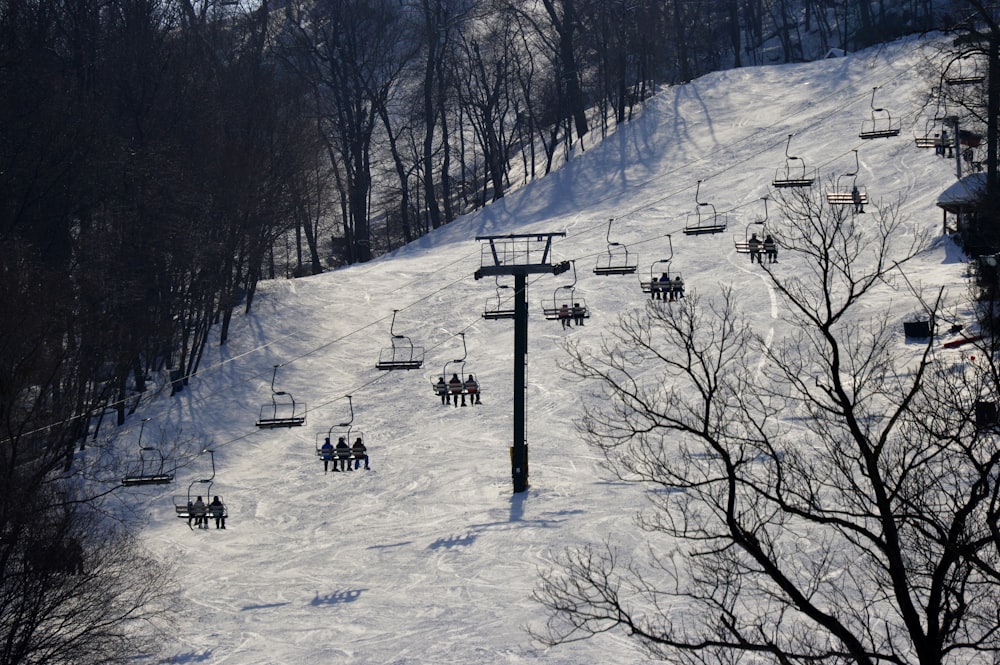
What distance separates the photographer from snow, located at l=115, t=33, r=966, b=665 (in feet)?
79.7

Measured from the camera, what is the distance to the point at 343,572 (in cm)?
2667

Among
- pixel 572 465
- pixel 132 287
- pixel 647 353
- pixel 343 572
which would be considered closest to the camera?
pixel 343 572

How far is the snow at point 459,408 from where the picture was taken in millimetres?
24281

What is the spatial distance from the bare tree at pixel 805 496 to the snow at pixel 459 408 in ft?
3.97

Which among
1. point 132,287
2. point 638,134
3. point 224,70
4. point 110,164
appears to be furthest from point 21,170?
point 638,134

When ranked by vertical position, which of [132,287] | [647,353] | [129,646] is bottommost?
[129,646]

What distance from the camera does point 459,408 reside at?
37469 millimetres

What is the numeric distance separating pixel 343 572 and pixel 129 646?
5.20 meters

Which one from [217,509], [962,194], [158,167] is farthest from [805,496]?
[158,167]

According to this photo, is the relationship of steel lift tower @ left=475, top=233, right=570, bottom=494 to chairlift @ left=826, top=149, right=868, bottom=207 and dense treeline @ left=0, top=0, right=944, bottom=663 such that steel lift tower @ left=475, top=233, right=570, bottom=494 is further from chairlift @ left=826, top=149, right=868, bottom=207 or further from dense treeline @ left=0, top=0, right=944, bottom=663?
chairlift @ left=826, top=149, right=868, bottom=207

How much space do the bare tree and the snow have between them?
121 cm

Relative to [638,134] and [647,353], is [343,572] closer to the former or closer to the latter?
[647,353]

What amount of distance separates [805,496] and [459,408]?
2501cm

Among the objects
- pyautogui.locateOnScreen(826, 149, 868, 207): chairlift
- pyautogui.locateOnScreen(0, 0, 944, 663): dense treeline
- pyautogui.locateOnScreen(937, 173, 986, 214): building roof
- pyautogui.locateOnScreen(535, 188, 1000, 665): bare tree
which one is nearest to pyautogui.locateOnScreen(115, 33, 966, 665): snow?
pyautogui.locateOnScreen(826, 149, 868, 207): chairlift
